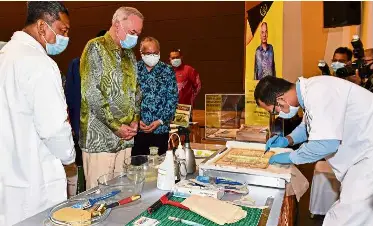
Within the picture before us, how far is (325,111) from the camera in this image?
4.64 ft

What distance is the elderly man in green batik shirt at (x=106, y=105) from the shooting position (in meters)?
1.79

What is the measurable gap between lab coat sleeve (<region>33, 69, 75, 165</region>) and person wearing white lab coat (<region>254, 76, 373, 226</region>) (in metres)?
0.88

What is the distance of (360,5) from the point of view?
386cm

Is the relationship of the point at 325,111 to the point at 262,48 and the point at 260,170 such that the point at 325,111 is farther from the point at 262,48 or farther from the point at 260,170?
the point at 262,48

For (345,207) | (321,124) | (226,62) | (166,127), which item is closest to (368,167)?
(345,207)

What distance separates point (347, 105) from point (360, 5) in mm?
2903

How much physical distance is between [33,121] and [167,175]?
577 millimetres

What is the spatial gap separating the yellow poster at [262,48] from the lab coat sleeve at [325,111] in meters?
1.71

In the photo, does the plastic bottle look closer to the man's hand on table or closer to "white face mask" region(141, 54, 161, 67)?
the man's hand on table

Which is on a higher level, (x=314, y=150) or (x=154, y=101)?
(x=154, y=101)

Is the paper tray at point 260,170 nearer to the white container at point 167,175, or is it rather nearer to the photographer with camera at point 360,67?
the white container at point 167,175

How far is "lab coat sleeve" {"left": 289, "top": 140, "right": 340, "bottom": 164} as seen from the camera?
1.42m

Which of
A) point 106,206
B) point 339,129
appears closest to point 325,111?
point 339,129

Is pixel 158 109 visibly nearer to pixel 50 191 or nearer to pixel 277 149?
pixel 277 149
